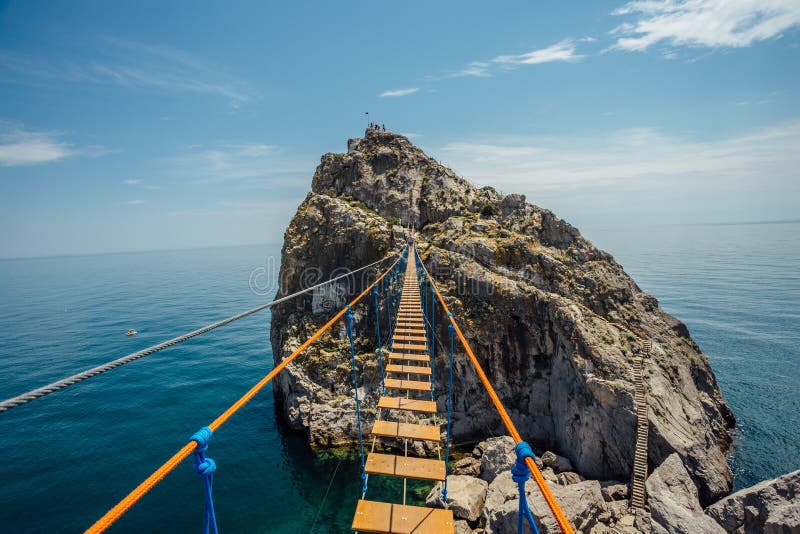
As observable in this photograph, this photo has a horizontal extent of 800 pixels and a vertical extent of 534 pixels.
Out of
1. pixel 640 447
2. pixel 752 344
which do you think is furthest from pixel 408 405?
pixel 752 344

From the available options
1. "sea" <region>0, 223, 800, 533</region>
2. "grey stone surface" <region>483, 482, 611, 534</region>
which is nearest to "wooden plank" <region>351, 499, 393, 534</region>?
"grey stone surface" <region>483, 482, 611, 534</region>

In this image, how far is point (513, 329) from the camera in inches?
1053

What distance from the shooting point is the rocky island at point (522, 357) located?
17.8 m

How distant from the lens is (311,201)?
1391 inches

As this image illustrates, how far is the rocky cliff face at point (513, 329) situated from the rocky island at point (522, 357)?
0.11 metres

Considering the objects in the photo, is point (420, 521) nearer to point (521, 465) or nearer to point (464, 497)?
point (521, 465)

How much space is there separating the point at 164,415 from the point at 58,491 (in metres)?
8.44

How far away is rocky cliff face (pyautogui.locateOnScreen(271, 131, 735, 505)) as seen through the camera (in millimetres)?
21812

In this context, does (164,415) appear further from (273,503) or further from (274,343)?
(273,503)

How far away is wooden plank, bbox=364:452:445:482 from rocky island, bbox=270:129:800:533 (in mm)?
11339

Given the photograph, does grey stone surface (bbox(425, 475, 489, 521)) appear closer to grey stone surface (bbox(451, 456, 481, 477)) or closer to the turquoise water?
grey stone surface (bbox(451, 456, 481, 477))

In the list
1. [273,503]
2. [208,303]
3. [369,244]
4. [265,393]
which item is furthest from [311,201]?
[208,303]

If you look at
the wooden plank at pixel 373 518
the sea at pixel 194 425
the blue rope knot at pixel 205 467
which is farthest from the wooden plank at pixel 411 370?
the sea at pixel 194 425

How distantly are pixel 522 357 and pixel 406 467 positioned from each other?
868 inches
